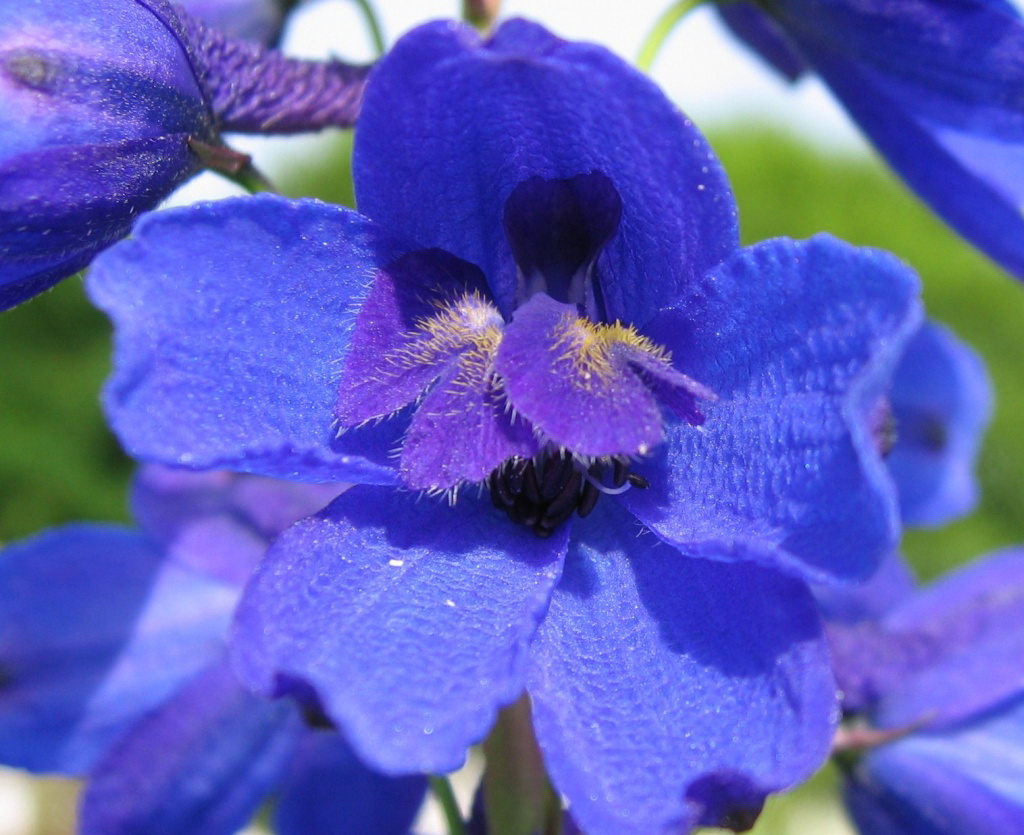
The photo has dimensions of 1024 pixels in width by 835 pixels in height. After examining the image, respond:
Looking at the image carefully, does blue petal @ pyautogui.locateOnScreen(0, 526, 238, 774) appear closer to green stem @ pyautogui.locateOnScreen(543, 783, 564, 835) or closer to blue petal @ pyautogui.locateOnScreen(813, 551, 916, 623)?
green stem @ pyautogui.locateOnScreen(543, 783, 564, 835)

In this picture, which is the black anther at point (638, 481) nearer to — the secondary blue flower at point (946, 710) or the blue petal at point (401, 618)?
the blue petal at point (401, 618)

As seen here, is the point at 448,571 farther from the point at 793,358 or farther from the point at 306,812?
the point at 306,812

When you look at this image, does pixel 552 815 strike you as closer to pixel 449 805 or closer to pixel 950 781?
pixel 449 805

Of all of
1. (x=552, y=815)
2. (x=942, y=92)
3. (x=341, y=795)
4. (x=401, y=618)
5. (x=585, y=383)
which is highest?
(x=942, y=92)

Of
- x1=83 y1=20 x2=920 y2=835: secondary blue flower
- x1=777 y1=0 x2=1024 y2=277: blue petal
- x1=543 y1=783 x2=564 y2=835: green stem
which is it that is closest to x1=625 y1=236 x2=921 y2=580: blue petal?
x1=83 y1=20 x2=920 y2=835: secondary blue flower

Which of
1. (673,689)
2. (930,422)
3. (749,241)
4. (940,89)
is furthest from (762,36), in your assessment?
(749,241)

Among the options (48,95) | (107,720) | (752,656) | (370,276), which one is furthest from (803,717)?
(107,720)

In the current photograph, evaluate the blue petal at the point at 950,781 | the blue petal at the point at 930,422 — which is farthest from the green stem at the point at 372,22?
the blue petal at the point at 950,781
